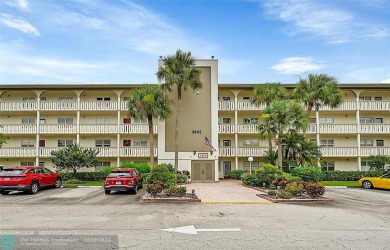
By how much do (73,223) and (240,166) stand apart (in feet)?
96.0

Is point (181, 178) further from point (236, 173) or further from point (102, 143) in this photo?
point (102, 143)

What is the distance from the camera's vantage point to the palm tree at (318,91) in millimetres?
30839

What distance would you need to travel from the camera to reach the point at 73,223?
1112 centimetres

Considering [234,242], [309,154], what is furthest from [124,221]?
[309,154]

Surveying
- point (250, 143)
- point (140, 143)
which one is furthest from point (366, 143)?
point (140, 143)

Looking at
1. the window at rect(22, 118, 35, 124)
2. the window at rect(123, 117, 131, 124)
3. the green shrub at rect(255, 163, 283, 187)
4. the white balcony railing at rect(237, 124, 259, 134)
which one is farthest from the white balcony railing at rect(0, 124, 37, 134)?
the green shrub at rect(255, 163, 283, 187)

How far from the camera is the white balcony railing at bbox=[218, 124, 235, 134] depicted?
36500 mm

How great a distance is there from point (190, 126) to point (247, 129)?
22.3 ft

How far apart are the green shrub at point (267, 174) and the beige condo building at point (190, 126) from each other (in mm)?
9472

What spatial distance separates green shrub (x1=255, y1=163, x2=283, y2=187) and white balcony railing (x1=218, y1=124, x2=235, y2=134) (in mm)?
11711

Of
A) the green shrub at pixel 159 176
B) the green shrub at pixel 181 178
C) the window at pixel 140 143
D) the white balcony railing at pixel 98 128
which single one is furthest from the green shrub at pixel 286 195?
the white balcony railing at pixel 98 128

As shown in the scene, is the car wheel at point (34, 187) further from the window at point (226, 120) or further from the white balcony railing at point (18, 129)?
the window at point (226, 120)

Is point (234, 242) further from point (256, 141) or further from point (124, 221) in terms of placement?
point (256, 141)

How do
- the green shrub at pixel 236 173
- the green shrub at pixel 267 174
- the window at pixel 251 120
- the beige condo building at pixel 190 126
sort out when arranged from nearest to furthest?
the green shrub at pixel 267 174
the beige condo building at pixel 190 126
the green shrub at pixel 236 173
the window at pixel 251 120
